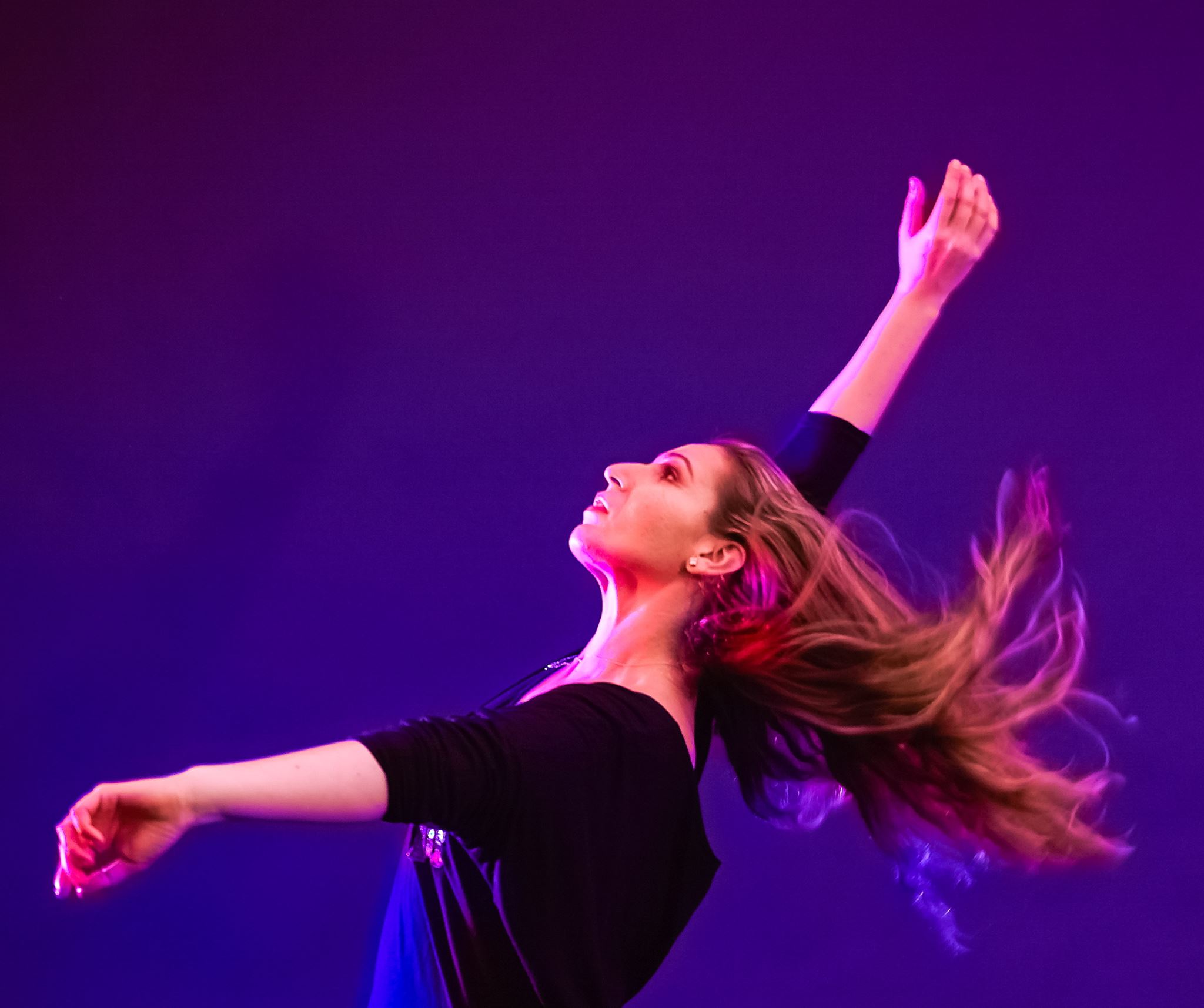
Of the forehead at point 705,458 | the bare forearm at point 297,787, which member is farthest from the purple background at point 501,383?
the bare forearm at point 297,787

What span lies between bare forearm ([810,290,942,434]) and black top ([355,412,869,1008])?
0.54m

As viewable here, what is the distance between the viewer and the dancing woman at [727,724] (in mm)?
1422

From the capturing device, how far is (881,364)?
192 cm

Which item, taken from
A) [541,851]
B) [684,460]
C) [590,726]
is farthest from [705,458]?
[541,851]

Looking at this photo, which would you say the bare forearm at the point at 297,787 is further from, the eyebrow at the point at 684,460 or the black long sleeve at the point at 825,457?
the black long sleeve at the point at 825,457

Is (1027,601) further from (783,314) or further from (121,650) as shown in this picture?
(121,650)

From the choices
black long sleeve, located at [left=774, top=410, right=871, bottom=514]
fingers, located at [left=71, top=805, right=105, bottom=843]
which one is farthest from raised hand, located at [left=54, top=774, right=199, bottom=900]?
black long sleeve, located at [left=774, top=410, right=871, bottom=514]

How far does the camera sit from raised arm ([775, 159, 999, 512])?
1.91 metres

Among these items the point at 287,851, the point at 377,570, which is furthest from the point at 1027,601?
the point at 287,851

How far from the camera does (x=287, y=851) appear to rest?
224 centimetres

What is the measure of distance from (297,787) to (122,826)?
139 millimetres

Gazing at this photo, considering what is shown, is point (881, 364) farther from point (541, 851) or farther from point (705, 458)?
point (541, 851)

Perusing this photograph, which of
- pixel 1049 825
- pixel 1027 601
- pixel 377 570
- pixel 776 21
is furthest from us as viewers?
pixel 776 21

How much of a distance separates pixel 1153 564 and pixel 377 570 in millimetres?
1229
